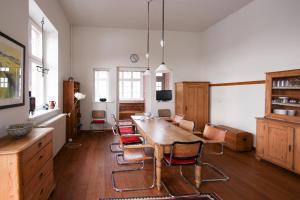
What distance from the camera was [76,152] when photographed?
15.9ft

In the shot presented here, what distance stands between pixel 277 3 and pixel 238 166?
11.5 feet

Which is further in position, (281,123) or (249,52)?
(249,52)

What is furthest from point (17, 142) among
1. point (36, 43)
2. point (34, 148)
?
point (36, 43)

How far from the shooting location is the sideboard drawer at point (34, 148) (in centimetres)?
196

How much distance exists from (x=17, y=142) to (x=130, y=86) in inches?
355

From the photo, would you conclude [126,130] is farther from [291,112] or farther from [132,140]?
[291,112]

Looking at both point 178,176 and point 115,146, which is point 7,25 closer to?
point 178,176

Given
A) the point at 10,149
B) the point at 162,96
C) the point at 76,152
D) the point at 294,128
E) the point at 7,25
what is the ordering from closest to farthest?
the point at 10,149, the point at 7,25, the point at 294,128, the point at 76,152, the point at 162,96

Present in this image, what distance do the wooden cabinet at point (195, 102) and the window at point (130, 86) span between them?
13.6 ft

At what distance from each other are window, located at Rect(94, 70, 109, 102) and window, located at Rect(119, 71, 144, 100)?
310 centimetres

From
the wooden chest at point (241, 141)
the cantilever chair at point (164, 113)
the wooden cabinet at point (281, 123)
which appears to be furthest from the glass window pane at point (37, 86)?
the wooden cabinet at point (281, 123)

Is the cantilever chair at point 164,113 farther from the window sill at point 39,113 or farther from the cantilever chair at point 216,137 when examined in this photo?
the cantilever chair at point 216,137

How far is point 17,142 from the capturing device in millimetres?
2078

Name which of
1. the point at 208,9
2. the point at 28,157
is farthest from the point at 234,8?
the point at 28,157
